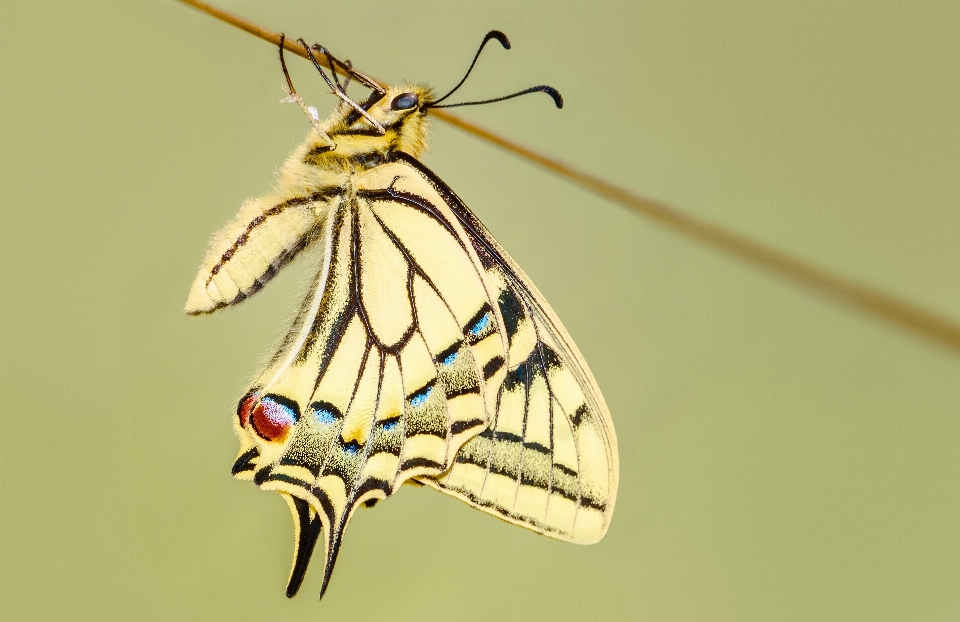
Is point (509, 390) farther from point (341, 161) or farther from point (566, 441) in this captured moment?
point (341, 161)

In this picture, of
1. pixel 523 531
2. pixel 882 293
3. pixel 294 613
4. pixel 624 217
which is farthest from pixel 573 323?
pixel 882 293

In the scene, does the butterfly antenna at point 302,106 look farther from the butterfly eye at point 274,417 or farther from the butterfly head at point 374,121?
the butterfly eye at point 274,417

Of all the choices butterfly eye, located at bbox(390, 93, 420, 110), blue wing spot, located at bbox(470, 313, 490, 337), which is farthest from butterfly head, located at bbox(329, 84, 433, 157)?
blue wing spot, located at bbox(470, 313, 490, 337)

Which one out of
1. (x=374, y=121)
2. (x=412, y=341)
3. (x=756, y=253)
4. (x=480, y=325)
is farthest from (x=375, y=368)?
(x=756, y=253)

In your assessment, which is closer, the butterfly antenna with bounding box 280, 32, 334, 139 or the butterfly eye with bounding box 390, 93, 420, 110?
the butterfly antenna with bounding box 280, 32, 334, 139

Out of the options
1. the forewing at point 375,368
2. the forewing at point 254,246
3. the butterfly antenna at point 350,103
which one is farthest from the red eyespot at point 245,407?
the butterfly antenna at point 350,103

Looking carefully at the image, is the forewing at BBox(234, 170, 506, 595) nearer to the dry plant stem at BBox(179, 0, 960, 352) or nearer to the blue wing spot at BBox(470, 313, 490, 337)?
the blue wing spot at BBox(470, 313, 490, 337)
